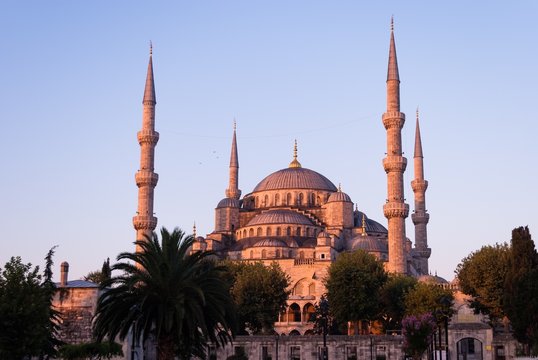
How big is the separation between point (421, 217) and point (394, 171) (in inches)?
437

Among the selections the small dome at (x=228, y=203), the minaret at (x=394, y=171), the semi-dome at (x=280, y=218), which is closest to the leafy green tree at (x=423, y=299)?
the minaret at (x=394, y=171)

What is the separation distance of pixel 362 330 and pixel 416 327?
23.0m

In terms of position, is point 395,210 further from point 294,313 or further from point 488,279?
point 294,313

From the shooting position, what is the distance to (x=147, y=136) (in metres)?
54.9

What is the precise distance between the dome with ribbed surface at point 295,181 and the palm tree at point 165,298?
1825 inches

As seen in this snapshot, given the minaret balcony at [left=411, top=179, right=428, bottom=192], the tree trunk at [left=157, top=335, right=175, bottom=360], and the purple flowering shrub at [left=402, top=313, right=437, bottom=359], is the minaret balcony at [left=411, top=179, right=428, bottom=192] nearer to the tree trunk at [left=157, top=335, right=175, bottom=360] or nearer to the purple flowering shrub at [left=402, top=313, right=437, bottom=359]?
the purple flowering shrub at [left=402, top=313, right=437, bottom=359]

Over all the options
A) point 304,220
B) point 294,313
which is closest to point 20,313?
point 294,313

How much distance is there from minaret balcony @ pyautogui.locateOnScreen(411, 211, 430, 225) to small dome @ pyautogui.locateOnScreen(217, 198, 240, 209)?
16838 mm

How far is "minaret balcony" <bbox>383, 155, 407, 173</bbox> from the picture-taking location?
167 feet

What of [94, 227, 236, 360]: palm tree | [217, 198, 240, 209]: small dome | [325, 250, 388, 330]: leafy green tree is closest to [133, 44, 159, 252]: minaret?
[217, 198, 240, 209]: small dome

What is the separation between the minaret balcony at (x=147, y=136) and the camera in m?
54.9

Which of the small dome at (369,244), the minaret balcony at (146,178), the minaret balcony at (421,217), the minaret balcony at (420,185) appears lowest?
the small dome at (369,244)

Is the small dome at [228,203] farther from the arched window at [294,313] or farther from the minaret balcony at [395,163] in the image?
the minaret balcony at [395,163]

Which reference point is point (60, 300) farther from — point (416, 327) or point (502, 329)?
point (502, 329)
